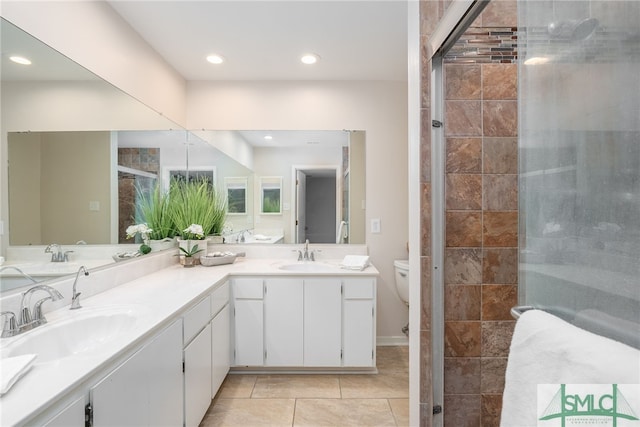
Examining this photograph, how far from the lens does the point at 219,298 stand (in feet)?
6.67

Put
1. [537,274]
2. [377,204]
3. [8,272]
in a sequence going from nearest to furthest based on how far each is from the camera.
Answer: [537,274] → [8,272] → [377,204]

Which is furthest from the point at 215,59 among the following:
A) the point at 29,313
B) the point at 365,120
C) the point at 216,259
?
the point at 29,313

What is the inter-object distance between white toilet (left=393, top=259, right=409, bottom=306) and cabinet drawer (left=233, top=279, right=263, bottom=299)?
48.9 inches

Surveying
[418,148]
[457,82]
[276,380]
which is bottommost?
[276,380]

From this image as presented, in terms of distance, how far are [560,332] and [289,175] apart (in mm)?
2469

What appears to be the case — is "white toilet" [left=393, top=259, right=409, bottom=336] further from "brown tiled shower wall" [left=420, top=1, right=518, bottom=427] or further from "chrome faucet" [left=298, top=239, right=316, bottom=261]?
"brown tiled shower wall" [left=420, top=1, right=518, bottom=427]

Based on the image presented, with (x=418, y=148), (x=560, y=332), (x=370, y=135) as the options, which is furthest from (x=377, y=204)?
(x=560, y=332)

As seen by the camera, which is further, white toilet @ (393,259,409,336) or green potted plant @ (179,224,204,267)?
white toilet @ (393,259,409,336)

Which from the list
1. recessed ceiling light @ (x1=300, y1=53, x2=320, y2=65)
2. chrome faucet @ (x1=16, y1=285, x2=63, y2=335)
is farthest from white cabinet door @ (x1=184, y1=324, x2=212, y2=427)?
recessed ceiling light @ (x1=300, y1=53, x2=320, y2=65)

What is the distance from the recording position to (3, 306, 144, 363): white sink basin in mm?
1045

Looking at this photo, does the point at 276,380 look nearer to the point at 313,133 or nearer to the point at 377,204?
the point at 377,204

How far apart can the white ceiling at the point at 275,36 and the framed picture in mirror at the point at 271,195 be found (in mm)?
977

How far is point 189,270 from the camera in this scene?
232 centimetres

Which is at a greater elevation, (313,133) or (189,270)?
(313,133)
